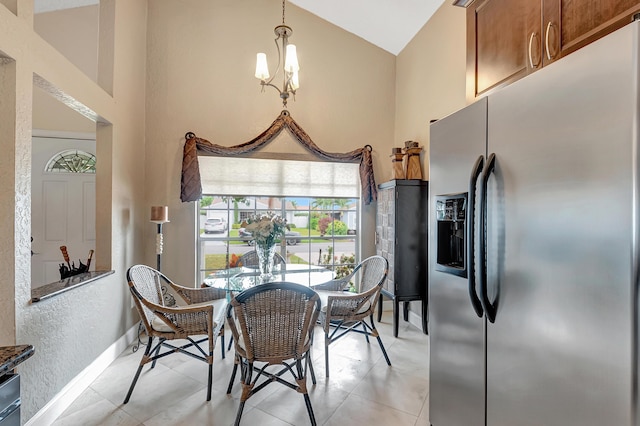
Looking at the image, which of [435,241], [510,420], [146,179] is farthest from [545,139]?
[146,179]

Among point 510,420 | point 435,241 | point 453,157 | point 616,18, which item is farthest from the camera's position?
point 435,241

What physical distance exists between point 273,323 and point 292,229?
229cm

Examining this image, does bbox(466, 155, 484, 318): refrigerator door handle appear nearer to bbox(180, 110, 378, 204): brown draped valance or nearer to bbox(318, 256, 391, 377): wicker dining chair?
bbox(318, 256, 391, 377): wicker dining chair

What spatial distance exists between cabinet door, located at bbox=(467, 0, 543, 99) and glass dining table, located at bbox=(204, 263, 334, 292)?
1.85m

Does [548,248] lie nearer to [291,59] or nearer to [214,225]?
[291,59]

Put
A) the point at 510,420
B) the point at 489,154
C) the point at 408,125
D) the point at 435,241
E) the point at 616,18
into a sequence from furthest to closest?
the point at 408,125
the point at 435,241
the point at 489,154
the point at 510,420
the point at 616,18

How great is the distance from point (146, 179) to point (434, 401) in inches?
144

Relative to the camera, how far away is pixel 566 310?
1.04 m

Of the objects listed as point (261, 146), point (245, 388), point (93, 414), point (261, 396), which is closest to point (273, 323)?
point (245, 388)

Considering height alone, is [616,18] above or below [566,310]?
above

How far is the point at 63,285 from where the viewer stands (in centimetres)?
221

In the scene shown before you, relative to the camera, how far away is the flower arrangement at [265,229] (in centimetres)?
271

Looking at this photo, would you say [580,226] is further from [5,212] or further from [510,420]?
[5,212]

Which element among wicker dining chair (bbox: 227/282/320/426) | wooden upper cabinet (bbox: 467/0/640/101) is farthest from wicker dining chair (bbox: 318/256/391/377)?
wooden upper cabinet (bbox: 467/0/640/101)
